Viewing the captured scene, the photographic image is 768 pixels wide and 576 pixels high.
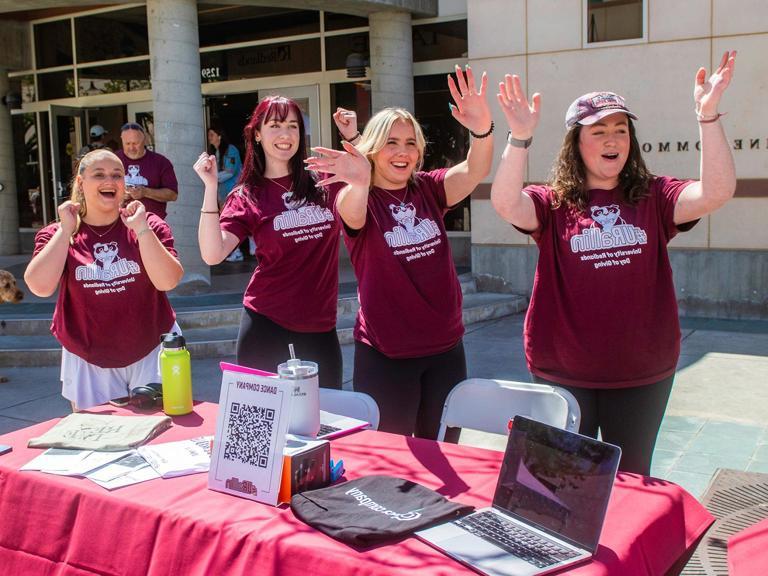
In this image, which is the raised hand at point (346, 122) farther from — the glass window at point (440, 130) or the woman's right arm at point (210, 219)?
the glass window at point (440, 130)

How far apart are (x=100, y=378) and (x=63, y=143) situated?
10845 mm

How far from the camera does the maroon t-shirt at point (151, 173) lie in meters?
7.07

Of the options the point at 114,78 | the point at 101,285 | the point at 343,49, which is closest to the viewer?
the point at 101,285

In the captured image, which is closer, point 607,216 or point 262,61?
point 607,216

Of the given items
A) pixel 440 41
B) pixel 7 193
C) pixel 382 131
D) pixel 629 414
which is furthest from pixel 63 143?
pixel 629 414

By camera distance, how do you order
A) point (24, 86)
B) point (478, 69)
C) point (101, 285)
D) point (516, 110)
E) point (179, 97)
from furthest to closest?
point (24, 86) < point (478, 69) < point (179, 97) < point (101, 285) < point (516, 110)

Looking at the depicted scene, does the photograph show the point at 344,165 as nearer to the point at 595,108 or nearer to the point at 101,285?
the point at 595,108

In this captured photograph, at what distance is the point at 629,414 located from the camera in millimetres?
2979

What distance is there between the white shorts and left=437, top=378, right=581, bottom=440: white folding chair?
124 centimetres

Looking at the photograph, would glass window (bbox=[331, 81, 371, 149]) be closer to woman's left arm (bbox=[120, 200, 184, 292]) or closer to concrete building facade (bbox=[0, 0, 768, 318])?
concrete building facade (bbox=[0, 0, 768, 318])

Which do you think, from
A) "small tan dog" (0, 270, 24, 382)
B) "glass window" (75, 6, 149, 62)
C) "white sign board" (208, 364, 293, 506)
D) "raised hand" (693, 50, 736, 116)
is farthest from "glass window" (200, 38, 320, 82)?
"white sign board" (208, 364, 293, 506)

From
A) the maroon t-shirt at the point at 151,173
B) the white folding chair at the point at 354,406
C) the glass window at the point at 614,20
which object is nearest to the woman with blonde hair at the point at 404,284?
the white folding chair at the point at 354,406

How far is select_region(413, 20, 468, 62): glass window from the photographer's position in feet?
33.6

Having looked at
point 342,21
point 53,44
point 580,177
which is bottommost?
point 580,177
